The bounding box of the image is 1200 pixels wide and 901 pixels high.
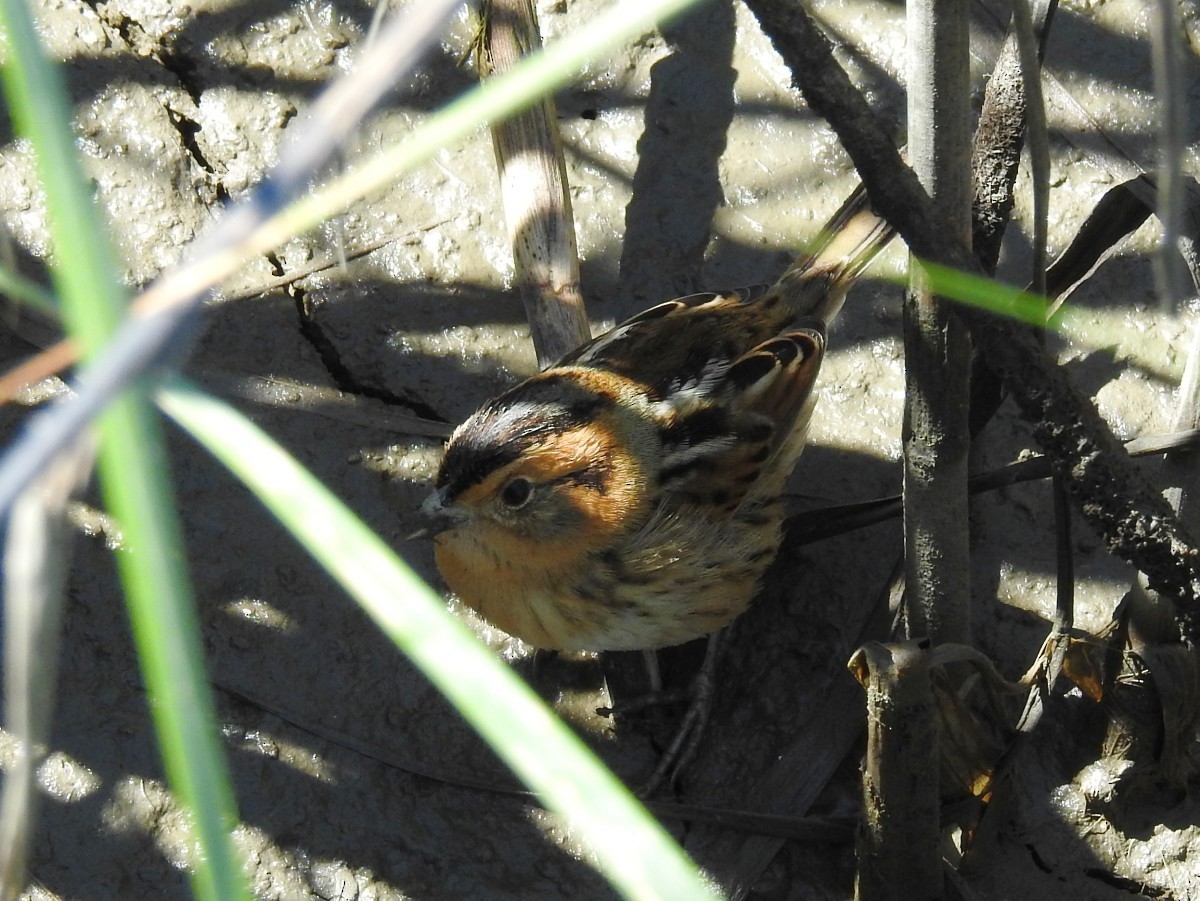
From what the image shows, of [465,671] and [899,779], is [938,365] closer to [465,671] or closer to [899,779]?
[899,779]

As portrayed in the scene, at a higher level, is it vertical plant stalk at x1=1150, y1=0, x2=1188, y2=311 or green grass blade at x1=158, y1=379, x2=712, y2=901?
vertical plant stalk at x1=1150, y1=0, x2=1188, y2=311

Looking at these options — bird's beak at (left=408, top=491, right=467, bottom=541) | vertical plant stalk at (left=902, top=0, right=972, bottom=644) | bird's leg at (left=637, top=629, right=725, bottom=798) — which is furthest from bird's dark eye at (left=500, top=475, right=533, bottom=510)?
vertical plant stalk at (left=902, top=0, right=972, bottom=644)

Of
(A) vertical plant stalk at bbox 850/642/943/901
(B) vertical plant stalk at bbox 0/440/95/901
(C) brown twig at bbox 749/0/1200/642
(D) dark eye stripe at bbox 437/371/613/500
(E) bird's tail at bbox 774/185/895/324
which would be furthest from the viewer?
(E) bird's tail at bbox 774/185/895/324

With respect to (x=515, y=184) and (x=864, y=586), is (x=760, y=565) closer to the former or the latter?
(x=864, y=586)

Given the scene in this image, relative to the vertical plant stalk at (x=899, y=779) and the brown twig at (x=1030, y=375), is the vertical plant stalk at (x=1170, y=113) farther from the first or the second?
the vertical plant stalk at (x=899, y=779)

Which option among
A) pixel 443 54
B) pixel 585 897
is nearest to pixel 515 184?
pixel 443 54

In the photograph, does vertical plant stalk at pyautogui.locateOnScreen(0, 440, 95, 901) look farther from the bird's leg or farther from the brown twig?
the bird's leg

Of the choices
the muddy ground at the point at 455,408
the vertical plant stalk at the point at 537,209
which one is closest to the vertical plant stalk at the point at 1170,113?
the muddy ground at the point at 455,408
